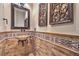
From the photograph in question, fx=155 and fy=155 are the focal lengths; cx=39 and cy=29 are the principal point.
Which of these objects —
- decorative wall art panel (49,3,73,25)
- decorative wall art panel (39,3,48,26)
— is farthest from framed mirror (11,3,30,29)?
decorative wall art panel (49,3,73,25)

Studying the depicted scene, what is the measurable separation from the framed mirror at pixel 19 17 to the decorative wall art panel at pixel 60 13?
0.31m

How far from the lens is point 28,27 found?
1.98 metres

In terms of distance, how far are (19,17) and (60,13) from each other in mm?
520

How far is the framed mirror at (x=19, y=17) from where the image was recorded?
77.7 inches

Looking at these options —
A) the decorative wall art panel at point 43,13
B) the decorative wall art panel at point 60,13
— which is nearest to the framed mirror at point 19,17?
the decorative wall art panel at point 43,13

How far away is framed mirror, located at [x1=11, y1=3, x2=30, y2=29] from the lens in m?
1.97

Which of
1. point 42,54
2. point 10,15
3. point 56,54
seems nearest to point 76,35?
point 56,54

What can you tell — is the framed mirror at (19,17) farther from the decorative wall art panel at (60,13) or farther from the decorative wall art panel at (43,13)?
the decorative wall art panel at (60,13)

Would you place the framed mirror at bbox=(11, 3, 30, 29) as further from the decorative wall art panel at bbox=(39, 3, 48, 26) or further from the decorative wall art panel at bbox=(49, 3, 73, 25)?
the decorative wall art panel at bbox=(49, 3, 73, 25)

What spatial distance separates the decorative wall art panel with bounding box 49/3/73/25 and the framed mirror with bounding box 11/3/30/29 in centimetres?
31

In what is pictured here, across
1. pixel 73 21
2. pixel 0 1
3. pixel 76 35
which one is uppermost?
pixel 0 1

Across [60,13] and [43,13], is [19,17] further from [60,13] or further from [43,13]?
[60,13]

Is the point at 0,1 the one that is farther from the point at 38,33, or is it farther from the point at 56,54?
the point at 56,54

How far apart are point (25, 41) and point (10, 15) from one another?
1.25ft
